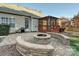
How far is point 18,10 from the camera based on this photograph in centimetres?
385

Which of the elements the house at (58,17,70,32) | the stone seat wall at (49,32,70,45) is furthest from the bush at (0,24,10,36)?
the house at (58,17,70,32)

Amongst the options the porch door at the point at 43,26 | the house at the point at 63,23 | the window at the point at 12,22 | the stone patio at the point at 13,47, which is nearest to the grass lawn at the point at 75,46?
the stone patio at the point at 13,47

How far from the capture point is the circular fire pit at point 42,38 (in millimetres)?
3750

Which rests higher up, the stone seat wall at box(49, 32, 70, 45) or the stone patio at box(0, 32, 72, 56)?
the stone seat wall at box(49, 32, 70, 45)

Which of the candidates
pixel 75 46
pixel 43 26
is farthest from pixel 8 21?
pixel 75 46

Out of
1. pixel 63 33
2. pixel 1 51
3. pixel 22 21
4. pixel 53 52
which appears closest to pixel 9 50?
pixel 1 51

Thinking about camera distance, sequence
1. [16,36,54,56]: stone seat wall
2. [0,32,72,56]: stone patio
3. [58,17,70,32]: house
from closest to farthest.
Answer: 1. [16,36,54,56]: stone seat wall
2. [0,32,72,56]: stone patio
3. [58,17,70,32]: house

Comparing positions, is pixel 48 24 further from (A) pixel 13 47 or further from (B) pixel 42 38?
(A) pixel 13 47

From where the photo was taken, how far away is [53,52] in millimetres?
3721

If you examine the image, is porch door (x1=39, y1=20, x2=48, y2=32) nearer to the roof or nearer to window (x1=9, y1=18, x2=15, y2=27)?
the roof

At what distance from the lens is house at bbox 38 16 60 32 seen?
3857mm

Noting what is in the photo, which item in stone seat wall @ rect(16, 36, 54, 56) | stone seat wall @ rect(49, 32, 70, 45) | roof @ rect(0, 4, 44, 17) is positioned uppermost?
roof @ rect(0, 4, 44, 17)

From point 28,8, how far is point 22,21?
32 centimetres

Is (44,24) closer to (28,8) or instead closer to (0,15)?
(28,8)
